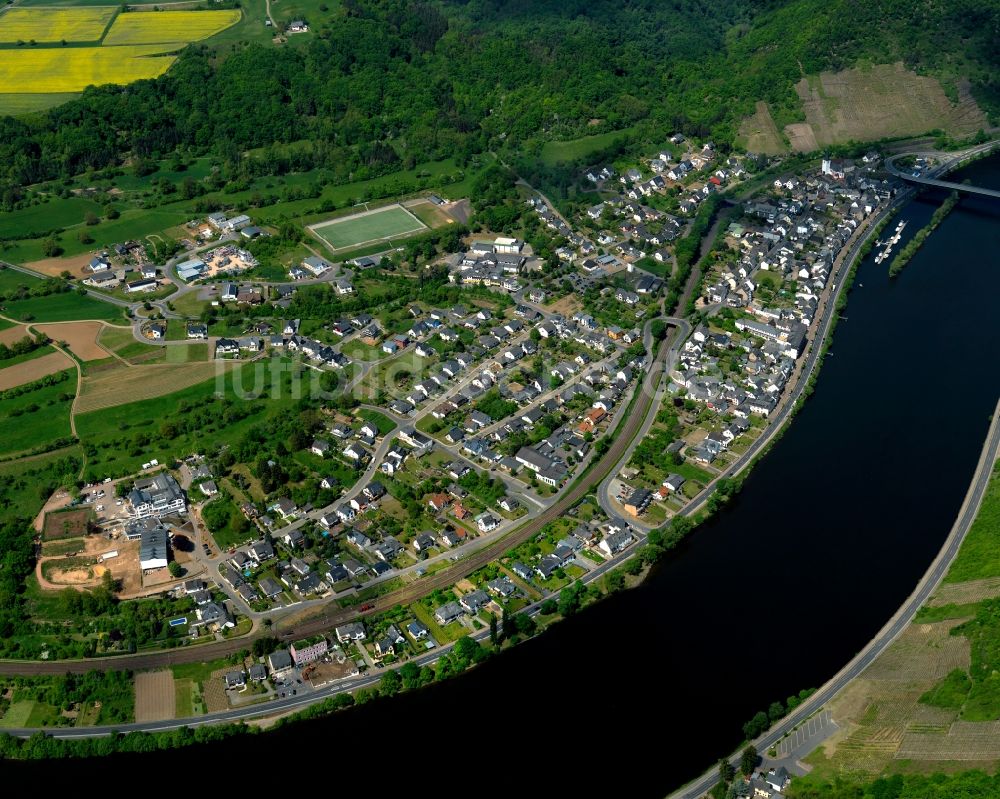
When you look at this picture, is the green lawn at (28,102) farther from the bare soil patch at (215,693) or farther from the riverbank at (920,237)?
the riverbank at (920,237)

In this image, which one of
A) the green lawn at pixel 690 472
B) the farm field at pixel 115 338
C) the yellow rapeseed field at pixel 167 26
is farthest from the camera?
the yellow rapeseed field at pixel 167 26

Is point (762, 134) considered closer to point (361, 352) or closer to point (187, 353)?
point (361, 352)

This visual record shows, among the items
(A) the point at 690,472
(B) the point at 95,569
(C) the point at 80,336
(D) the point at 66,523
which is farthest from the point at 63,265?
(A) the point at 690,472

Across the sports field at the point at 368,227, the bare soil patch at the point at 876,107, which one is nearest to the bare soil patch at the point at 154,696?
the sports field at the point at 368,227

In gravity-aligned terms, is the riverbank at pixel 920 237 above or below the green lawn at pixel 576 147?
below

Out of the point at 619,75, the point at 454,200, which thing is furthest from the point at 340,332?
the point at 619,75

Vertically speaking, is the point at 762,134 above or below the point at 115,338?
above
